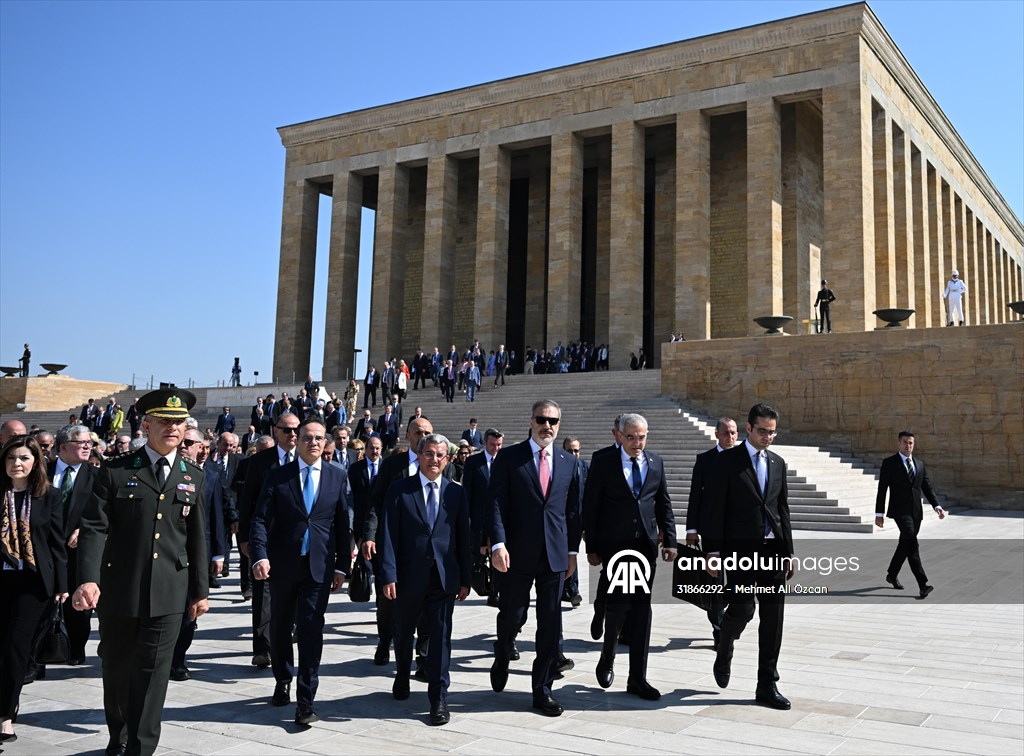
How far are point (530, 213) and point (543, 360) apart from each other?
9.57m

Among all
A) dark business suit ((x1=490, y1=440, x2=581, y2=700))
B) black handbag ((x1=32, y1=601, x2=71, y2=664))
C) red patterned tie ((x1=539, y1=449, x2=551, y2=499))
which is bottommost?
black handbag ((x1=32, y1=601, x2=71, y2=664))

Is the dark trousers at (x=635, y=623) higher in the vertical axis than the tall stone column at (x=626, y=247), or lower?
lower

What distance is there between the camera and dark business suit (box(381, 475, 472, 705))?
4.88 m

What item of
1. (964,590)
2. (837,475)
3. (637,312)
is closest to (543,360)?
(637,312)

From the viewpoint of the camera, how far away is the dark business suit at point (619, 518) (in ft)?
17.3

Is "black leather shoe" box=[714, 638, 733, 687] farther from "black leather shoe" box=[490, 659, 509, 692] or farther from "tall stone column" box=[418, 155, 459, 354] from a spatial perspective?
"tall stone column" box=[418, 155, 459, 354]

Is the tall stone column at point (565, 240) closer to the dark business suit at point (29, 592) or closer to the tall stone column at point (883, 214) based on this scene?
the tall stone column at point (883, 214)

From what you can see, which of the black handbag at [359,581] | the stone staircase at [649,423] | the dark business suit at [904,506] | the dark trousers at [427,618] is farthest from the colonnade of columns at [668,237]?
the dark trousers at [427,618]

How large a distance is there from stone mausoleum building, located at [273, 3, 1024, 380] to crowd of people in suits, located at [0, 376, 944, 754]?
21.8 meters

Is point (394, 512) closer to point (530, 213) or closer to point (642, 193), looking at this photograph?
point (642, 193)

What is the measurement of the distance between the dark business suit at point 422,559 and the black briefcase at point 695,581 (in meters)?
1.66

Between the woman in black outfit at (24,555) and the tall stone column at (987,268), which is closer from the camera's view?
the woman in black outfit at (24,555)

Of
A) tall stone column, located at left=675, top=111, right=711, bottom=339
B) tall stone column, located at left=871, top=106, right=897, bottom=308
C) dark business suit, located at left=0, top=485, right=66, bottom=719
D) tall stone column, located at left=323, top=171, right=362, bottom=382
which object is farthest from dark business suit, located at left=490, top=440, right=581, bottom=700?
tall stone column, located at left=323, top=171, right=362, bottom=382

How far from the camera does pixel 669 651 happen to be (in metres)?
6.32
